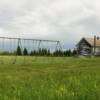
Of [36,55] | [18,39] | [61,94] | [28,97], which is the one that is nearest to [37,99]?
[28,97]

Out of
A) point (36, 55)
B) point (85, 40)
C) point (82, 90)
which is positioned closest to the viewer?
point (82, 90)

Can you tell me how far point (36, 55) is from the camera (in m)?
35.3

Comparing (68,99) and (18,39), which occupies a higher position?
(18,39)

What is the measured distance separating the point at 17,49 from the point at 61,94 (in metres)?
23.0

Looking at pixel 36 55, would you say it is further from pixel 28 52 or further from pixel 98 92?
pixel 98 92

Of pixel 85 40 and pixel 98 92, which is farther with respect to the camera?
pixel 85 40

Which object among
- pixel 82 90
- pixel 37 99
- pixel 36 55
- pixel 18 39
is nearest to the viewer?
pixel 37 99

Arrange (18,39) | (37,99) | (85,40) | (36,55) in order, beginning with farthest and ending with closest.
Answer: (85,40), (36,55), (18,39), (37,99)

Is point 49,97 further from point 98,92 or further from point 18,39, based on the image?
point 18,39

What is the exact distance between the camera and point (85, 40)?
269ft

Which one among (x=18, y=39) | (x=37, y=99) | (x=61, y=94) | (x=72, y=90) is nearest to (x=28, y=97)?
(x=37, y=99)

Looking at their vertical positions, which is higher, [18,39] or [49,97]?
[18,39]

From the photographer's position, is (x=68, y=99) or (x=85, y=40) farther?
(x=85, y=40)

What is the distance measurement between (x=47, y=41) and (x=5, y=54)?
14.4 ft
